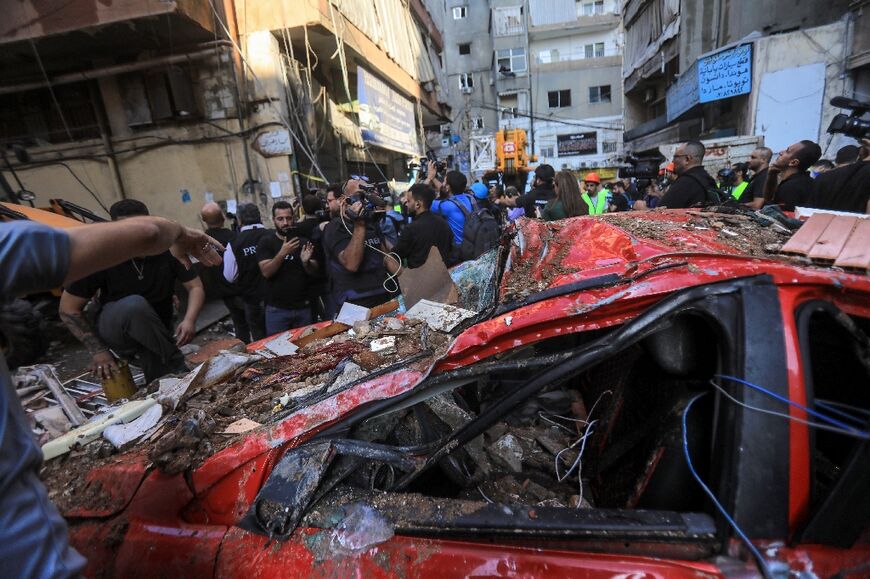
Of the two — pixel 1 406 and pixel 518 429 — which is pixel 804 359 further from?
pixel 1 406

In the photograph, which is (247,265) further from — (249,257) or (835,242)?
(835,242)

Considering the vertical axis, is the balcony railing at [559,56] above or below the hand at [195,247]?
above

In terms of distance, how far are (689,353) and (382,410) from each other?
1012 millimetres

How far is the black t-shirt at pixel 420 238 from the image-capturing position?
12.5 feet

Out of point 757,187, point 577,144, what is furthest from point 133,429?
point 577,144

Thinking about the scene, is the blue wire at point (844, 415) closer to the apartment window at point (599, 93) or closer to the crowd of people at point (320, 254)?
the crowd of people at point (320, 254)

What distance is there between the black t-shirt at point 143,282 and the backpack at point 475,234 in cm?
269

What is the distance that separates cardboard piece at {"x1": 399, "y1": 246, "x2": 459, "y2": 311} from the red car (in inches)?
31.9

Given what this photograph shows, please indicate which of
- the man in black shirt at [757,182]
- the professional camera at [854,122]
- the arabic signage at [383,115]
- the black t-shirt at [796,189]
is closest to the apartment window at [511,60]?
the arabic signage at [383,115]

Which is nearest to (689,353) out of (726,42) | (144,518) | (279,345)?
(144,518)

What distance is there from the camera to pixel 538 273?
189cm

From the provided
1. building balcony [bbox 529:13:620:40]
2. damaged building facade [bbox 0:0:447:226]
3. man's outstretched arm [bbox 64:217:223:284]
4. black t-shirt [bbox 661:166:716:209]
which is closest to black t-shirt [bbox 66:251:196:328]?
man's outstretched arm [bbox 64:217:223:284]

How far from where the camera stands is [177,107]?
6.83 meters

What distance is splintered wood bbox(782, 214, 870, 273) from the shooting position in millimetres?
1319
